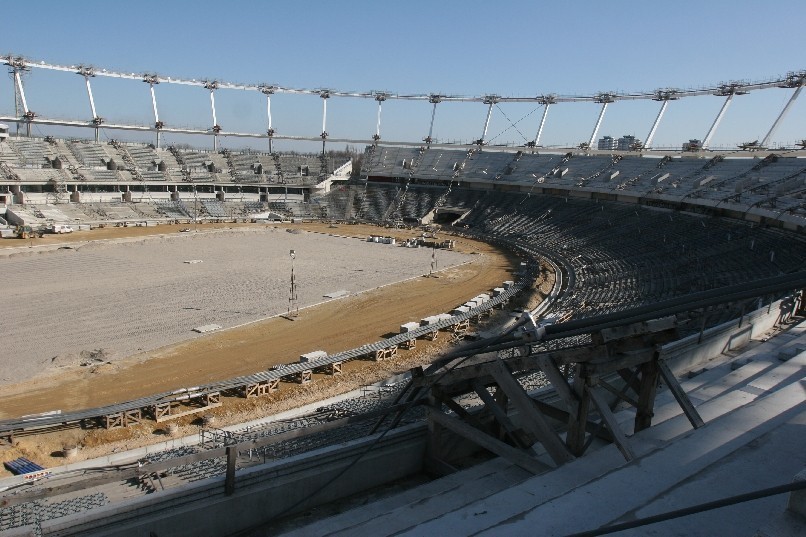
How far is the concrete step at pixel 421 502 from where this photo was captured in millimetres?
4699

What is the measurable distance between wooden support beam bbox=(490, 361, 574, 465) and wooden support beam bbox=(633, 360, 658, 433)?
1128 millimetres

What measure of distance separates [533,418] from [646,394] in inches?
51.3

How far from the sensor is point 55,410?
1416cm

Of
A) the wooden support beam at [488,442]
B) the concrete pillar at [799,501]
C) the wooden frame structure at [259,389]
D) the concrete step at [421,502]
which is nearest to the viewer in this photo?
the concrete pillar at [799,501]

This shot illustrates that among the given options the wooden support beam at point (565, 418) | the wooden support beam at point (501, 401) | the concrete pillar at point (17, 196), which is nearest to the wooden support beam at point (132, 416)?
the wooden support beam at point (501, 401)

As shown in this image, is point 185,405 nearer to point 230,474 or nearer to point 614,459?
point 230,474

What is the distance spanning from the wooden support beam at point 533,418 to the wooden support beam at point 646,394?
1.13 metres

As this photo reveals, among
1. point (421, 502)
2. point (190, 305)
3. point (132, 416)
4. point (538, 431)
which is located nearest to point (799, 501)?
point (538, 431)

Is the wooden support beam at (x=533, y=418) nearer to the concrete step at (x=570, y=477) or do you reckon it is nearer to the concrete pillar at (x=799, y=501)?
the concrete step at (x=570, y=477)

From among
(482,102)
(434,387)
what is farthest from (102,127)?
(434,387)

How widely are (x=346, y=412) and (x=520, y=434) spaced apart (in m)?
5.45

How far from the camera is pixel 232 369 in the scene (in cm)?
1714

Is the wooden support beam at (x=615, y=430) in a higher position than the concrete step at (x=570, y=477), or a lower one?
higher

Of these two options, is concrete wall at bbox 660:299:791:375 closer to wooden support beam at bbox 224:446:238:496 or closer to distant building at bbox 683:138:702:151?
wooden support beam at bbox 224:446:238:496
